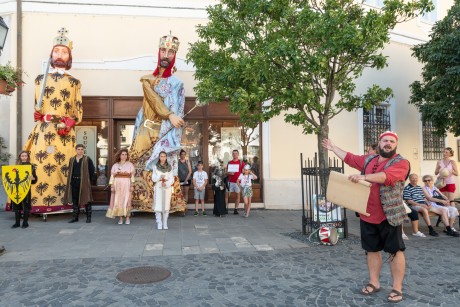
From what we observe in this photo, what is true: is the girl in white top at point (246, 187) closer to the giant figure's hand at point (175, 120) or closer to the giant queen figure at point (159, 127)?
the giant queen figure at point (159, 127)

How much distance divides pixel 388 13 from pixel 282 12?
1.75m

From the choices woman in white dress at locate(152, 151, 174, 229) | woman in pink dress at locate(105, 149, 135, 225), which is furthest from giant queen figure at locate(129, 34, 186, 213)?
woman in white dress at locate(152, 151, 174, 229)

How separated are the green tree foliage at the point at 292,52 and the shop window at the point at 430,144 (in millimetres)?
7718

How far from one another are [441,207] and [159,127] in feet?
21.4

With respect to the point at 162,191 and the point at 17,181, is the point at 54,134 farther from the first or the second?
the point at 162,191

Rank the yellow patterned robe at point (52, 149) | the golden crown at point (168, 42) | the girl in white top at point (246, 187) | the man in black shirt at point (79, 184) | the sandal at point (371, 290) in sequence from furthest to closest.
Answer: the girl in white top at point (246, 187)
the golden crown at point (168, 42)
the yellow patterned robe at point (52, 149)
the man in black shirt at point (79, 184)
the sandal at point (371, 290)

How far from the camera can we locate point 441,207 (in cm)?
738

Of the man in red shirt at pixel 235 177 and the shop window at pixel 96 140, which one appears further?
the shop window at pixel 96 140

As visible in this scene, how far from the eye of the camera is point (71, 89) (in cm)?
894

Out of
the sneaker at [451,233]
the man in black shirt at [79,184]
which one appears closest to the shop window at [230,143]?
the man in black shirt at [79,184]

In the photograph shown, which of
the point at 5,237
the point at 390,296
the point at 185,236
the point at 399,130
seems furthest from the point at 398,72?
the point at 5,237

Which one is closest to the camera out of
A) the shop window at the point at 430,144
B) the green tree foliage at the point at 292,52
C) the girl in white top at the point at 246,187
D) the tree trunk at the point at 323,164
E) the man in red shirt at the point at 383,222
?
the man in red shirt at the point at 383,222

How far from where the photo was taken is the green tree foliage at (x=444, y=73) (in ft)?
31.4

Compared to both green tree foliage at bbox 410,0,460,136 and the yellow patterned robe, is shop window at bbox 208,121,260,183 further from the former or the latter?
green tree foliage at bbox 410,0,460,136
